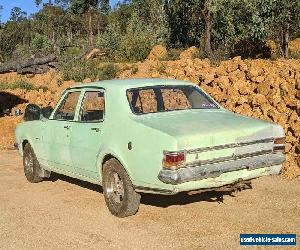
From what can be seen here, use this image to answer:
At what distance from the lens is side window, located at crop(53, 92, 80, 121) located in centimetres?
745

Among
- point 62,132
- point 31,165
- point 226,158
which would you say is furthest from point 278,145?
point 31,165

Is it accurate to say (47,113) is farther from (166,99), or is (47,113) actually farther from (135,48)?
(135,48)

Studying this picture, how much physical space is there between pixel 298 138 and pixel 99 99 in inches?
154

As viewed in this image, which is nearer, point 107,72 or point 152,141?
point 152,141

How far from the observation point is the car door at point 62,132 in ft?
24.0

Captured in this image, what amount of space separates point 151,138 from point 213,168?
30.0 inches

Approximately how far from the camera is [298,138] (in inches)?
Answer: 356

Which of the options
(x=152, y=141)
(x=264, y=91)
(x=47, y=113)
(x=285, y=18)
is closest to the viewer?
(x=152, y=141)

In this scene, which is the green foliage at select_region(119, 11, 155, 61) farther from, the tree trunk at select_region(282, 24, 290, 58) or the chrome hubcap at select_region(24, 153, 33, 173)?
the chrome hubcap at select_region(24, 153, 33, 173)

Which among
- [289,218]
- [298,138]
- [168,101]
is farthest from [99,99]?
[298,138]

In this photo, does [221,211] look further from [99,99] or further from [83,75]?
[83,75]

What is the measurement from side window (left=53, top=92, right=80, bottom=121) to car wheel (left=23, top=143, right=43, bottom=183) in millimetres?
1218

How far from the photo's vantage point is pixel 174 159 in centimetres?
535

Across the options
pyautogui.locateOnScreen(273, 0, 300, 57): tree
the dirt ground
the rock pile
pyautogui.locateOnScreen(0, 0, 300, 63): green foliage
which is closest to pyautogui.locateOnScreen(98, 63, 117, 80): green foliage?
pyautogui.locateOnScreen(0, 0, 300, 63): green foliage
